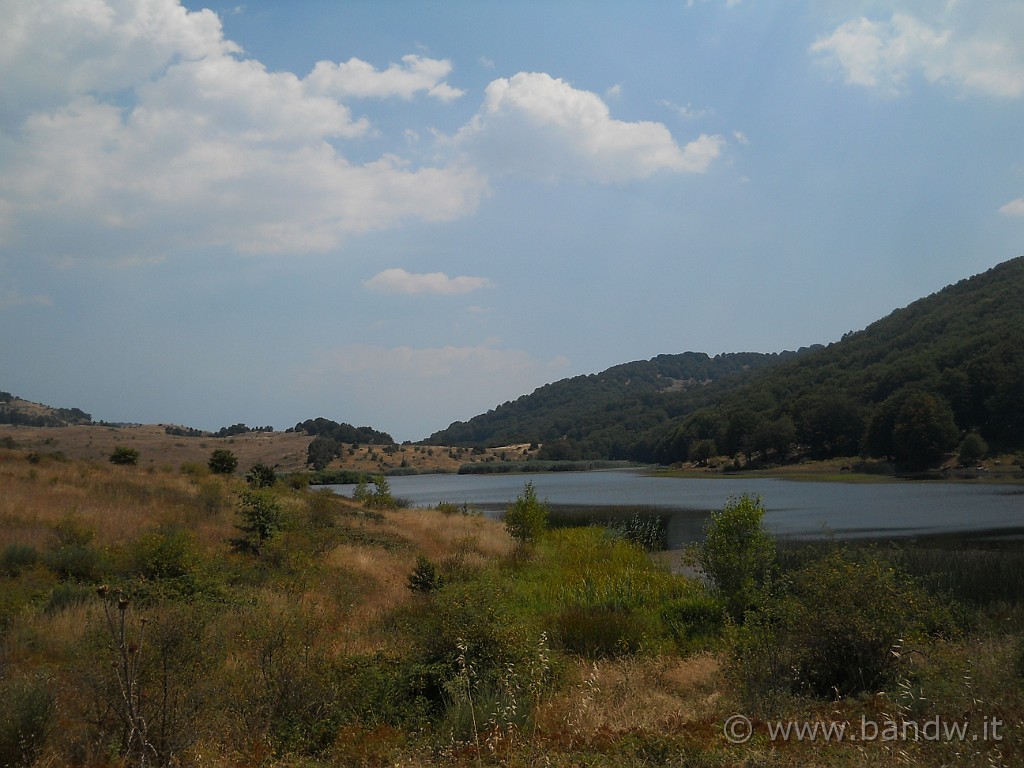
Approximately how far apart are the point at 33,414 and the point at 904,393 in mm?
124928

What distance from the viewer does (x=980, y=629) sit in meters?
12.1

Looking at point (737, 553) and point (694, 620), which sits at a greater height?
point (737, 553)

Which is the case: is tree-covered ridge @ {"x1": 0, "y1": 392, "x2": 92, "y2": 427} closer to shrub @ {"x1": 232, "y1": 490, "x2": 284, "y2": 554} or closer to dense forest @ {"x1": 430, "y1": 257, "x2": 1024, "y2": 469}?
dense forest @ {"x1": 430, "y1": 257, "x2": 1024, "y2": 469}

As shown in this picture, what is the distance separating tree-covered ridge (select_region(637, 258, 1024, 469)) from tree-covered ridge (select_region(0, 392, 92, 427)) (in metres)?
101

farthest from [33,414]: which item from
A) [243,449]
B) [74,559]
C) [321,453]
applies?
[74,559]

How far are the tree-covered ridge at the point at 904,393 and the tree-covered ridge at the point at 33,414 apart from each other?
330ft

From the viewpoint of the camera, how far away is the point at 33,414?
11012 centimetres

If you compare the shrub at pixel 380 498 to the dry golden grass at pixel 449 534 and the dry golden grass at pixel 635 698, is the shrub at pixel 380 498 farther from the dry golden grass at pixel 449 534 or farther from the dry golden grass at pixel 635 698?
the dry golden grass at pixel 635 698

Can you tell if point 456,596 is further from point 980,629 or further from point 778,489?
point 778,489

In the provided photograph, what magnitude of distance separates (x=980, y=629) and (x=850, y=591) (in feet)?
19.6

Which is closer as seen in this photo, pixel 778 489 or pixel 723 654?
pixel 723 654

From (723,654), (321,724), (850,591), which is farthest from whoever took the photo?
(723,654)

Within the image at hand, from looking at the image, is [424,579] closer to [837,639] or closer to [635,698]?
[635,698]

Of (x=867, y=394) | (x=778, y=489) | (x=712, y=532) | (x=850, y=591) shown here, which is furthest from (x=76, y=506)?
(x=867, y=394)
